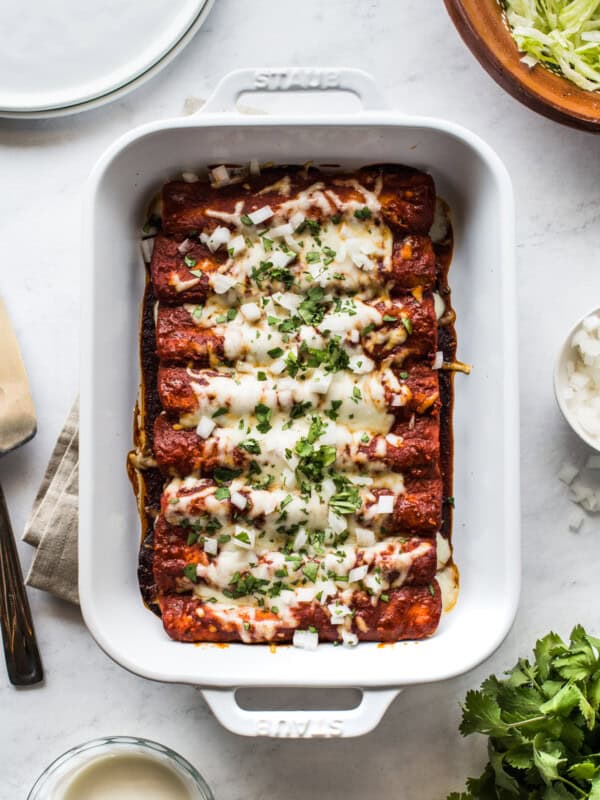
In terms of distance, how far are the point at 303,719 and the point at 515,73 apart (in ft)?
5.79

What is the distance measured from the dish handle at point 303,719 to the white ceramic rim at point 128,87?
1.70 m

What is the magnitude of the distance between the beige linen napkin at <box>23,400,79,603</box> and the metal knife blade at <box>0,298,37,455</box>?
11 cm

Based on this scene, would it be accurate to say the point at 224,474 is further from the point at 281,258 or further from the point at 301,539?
the point at 281,258

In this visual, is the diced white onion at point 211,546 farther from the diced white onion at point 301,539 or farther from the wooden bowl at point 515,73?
the wooden bowl at point 515,73

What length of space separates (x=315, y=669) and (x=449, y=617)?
42 cm

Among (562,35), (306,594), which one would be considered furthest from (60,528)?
(562,35)

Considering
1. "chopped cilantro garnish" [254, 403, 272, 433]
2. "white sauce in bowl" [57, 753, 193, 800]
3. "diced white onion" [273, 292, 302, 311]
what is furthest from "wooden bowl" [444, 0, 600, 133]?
"white sauce in bowl" [57, 753, 193, 800]

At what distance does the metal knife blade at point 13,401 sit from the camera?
9.39 ft

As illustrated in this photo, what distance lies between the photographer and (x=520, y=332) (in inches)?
116

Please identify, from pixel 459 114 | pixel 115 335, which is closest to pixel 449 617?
pixel 115 335

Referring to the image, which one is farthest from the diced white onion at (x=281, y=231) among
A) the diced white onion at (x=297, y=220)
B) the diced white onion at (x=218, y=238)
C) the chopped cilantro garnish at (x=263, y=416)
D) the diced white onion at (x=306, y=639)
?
the diced white onion at (x=306, y=639)

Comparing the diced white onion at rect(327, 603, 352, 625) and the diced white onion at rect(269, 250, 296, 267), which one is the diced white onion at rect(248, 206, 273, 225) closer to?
the diced white onion at rect(269, 250, 296, 267)

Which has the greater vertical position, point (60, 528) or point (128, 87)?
point (128, 87)

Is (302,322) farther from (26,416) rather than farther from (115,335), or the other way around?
(26,416)
